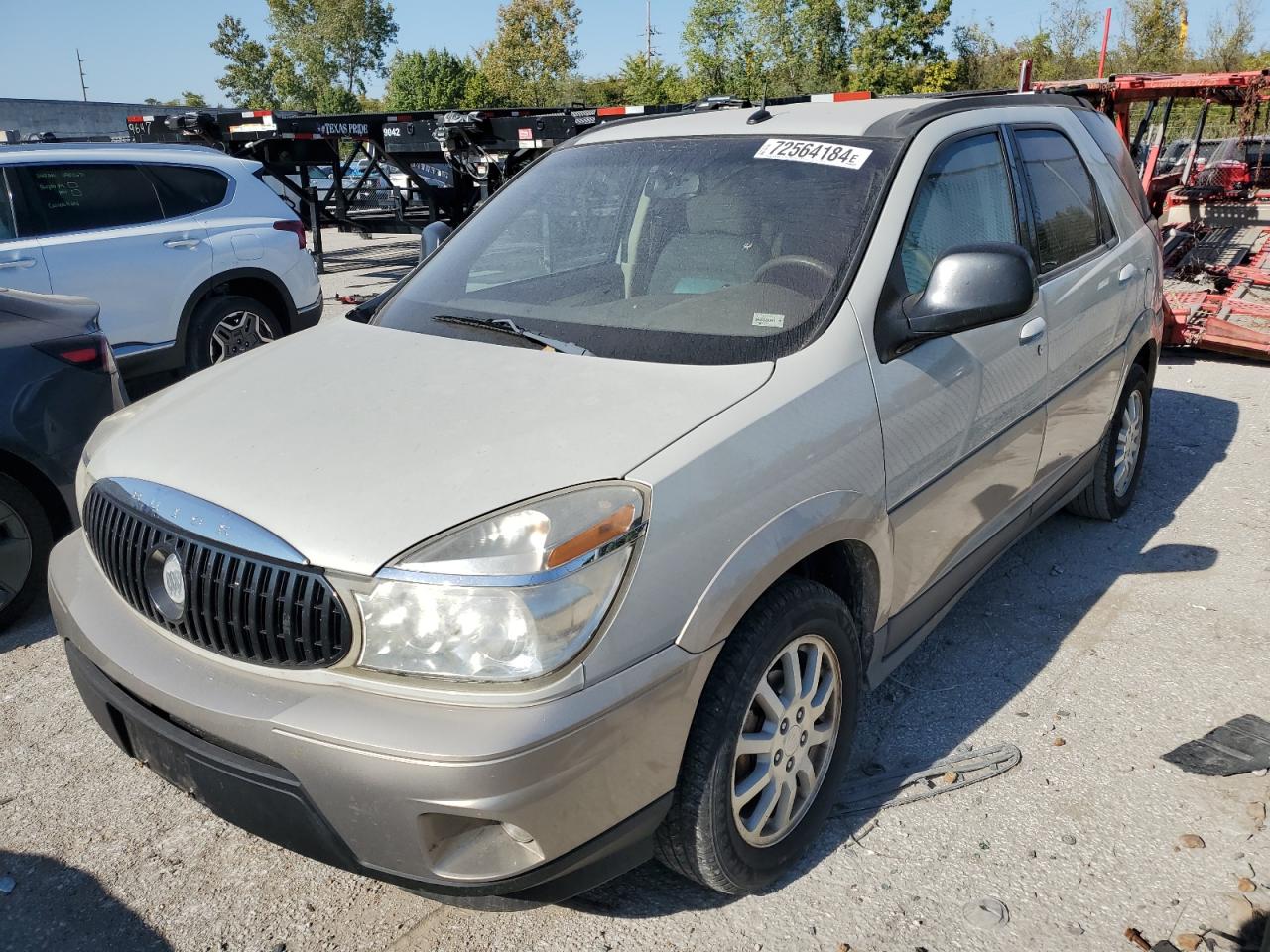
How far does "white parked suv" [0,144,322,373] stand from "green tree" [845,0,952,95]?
46072 millimetres

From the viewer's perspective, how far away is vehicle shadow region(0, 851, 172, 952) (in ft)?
7.78

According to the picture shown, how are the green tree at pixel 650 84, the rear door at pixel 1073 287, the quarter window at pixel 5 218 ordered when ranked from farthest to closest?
1. the green tree at pixel 650 84
2. the quarter window at pixel 5 218
3. the rear door at pixel 1073 287

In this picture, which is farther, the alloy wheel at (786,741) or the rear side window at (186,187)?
the rear side window at (186,187)

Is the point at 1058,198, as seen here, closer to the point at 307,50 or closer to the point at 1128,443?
the point at 1128,443

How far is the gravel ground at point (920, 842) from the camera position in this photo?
2373 millimetres

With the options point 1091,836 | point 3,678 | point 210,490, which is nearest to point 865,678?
point 1091,836

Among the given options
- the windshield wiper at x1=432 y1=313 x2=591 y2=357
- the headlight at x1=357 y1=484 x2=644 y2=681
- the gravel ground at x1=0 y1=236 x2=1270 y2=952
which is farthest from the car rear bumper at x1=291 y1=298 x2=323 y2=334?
the headlight at x1=357 y1=484 x2=644 y2=681

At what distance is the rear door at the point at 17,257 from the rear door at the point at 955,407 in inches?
218

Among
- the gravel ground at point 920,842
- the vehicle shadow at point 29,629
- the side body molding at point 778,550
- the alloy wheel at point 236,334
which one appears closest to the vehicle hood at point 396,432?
the side body molding at point 778,550

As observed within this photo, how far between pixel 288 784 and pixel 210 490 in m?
0.64

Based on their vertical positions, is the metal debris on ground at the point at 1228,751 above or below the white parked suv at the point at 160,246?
below

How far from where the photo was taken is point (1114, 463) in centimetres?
456

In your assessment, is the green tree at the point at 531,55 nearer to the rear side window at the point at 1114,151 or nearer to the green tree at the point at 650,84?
the green tree at the point at 650,84

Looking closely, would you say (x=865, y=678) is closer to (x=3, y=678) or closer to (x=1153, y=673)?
(x=1153, y=673)
